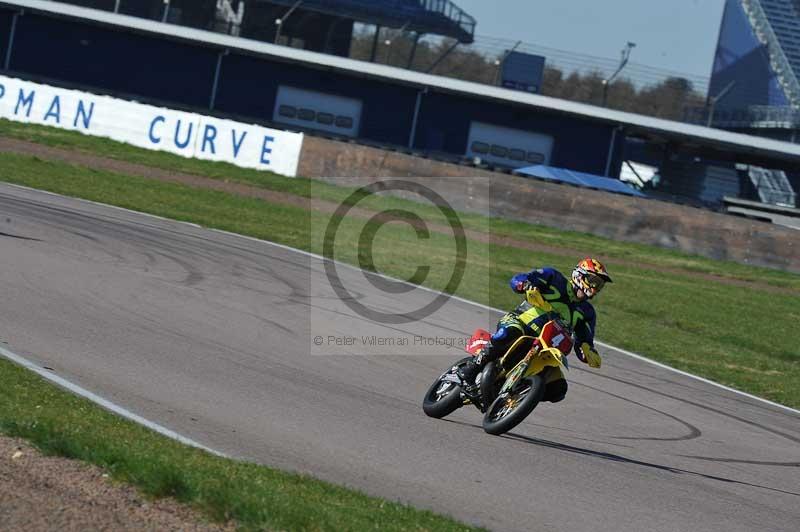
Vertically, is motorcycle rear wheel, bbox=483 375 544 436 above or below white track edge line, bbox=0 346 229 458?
above

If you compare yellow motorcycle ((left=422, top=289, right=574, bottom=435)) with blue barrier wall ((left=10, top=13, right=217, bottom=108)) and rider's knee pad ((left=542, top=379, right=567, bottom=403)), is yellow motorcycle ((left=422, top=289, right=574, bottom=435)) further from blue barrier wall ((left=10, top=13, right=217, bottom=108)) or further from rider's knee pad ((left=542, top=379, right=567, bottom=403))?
blue barrier wall ((left=10, top=13, right=217, bottom=108))

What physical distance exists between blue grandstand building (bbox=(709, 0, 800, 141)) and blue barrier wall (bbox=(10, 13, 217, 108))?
69.6 feet

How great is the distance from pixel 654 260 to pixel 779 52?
111 ft

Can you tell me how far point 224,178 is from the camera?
94.5ft

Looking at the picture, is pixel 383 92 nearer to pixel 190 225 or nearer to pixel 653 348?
pixel 190 225

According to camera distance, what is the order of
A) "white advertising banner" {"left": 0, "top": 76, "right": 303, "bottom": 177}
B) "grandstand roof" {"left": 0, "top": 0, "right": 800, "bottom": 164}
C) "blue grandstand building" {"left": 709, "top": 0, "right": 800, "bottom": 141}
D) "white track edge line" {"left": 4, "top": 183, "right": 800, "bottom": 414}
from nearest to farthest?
"white track edge line" {"left": 4, "top": 183, "right": 800, "bottom": 414}
"white advertising banner" {"left": 0, "top": 76, "right": 303, "bottom": 177}
"grandstand roof" {"left": 0, "top": 0, "right": 800, "bottom": 164}
"blue grandstand building" {"left": 709, "top": 0, "right": 800, "bottom": 141}

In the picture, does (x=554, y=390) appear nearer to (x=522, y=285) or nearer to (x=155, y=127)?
(x=522, y=285)

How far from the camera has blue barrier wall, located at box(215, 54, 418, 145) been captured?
4597 cm

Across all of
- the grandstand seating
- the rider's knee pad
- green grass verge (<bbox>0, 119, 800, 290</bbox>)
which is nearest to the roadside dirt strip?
the rider's knee pad

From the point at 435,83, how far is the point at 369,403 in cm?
3655

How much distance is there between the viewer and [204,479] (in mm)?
5965

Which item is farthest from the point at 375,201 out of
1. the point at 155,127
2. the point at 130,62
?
the point at 130,62

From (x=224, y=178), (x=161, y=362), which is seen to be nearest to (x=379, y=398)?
(x=161, y=362)

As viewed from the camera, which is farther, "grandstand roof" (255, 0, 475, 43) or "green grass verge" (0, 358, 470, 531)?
"grandstand roof" (255, 0, 475, 43)
